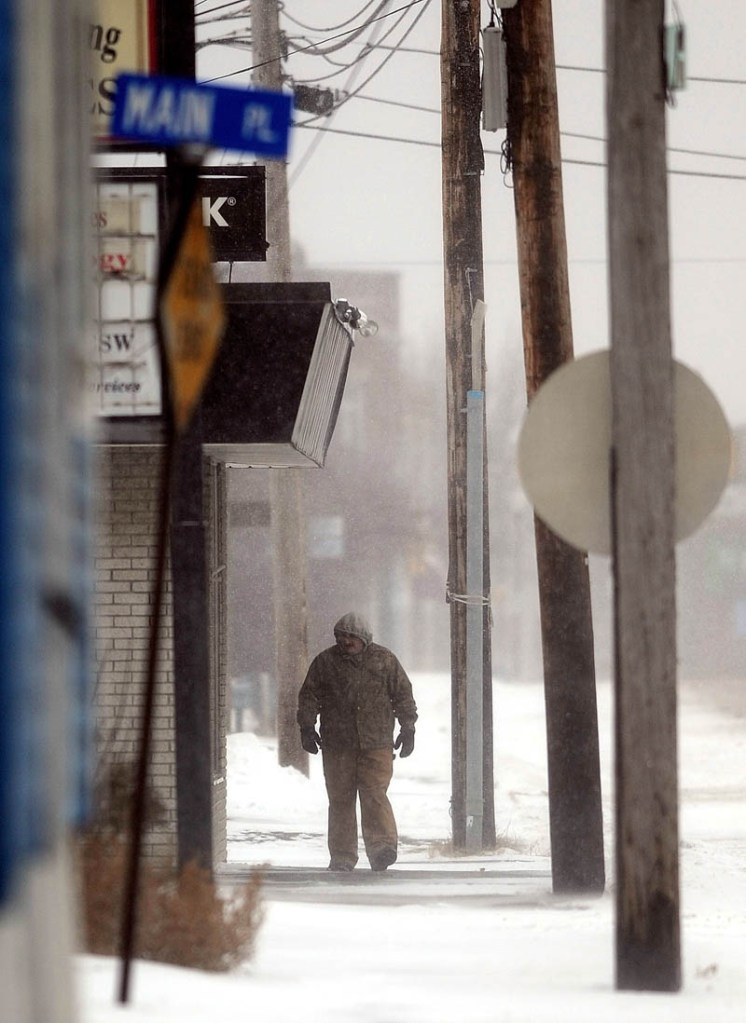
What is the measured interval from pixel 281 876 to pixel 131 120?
6853mm

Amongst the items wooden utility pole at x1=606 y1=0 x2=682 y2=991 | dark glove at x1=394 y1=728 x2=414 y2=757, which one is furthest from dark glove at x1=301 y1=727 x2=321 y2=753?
wooden utility pole at x1=606 y1=0 x2=682 y2=991

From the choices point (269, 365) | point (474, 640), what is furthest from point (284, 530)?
point (269, 365)

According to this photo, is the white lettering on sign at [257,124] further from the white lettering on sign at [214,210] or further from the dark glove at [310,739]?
the dark glove at [310,739]

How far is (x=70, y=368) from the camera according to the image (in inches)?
129

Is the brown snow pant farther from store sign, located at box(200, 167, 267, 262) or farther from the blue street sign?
the blue street sign

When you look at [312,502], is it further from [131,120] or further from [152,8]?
[131,120]

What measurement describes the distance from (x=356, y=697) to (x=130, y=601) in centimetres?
254

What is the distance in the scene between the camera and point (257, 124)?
15.5 feet

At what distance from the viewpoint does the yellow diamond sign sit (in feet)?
14.1

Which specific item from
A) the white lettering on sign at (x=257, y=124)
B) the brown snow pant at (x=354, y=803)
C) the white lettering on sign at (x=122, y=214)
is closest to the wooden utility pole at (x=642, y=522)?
the white lettering on sign at (x=257, y=124)

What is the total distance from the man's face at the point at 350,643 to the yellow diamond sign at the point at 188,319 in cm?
742

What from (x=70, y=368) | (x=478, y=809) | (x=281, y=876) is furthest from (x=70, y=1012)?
(x=478, y=809)

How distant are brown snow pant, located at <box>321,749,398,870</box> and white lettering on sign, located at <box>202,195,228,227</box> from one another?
12.8 feet

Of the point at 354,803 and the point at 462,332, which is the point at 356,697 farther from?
the point at 462,332
